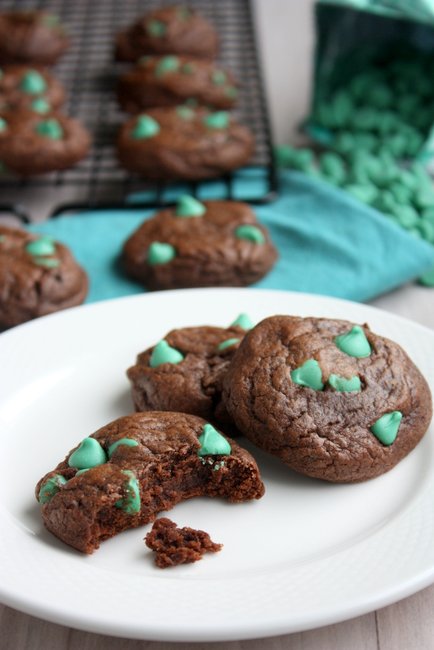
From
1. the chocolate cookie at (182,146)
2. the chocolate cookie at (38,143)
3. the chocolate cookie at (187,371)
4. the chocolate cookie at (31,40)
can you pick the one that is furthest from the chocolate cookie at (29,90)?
the chocolate cookie at (187,371)

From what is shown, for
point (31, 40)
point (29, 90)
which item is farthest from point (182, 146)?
point (31, 40)

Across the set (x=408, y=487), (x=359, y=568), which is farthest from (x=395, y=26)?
(x=359, y=568)

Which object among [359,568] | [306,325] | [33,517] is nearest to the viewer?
[359,568]

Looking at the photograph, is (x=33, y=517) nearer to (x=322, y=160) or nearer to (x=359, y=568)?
(x=359, y=568)

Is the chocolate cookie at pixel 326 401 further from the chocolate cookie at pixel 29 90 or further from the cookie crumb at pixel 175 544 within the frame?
the chocolate cookie at pixel 29 90

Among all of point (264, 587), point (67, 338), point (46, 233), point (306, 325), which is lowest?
point (46, 233)

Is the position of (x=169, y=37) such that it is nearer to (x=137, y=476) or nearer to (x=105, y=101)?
(x=105, y=101)

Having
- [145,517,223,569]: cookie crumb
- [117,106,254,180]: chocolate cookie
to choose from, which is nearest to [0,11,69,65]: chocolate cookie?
[117,106,254,180]: chocolate cookie
